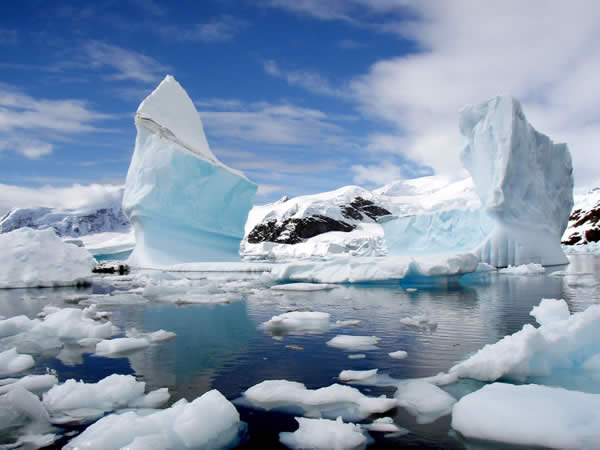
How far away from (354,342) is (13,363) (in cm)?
316

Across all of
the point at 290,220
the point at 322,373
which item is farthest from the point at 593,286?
the point at 290,220

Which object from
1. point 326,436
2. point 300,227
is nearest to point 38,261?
point 326,436

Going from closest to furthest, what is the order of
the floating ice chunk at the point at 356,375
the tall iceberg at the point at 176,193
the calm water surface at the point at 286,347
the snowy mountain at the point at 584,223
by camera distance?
the calm water surface at the point at 286,347
the floating ice chunk at the point at 356,375
the tall iceberg at the point at 176,193
the snowy mountain at the point at 584,223

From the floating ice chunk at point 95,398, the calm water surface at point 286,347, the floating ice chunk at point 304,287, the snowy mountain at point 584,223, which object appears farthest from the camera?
the snowy mountain at point 584,223

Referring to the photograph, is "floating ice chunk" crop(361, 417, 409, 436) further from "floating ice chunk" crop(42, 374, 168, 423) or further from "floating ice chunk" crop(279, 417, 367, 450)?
"floating ice chunk" crop(42, 374, 168, 423)

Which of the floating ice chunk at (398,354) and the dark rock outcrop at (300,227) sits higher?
the dark rock outcrop at (300,227)

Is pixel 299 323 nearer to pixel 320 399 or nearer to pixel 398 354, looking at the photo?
pixel 398 354

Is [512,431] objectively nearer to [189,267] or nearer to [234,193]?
[189,267]

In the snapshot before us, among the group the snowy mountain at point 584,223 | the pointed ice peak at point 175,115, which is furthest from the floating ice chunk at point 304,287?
the snowy mountain at point 584,223

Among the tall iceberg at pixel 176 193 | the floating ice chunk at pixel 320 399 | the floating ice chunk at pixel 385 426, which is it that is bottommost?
the floating ice chunk at pixel 385 426

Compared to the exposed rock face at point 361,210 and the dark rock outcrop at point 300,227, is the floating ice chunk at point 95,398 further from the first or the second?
the exposed rock face at point 361,210

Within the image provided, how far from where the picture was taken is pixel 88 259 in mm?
12375

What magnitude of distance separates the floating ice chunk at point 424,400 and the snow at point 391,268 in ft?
26.9

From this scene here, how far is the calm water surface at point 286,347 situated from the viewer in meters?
3.10
